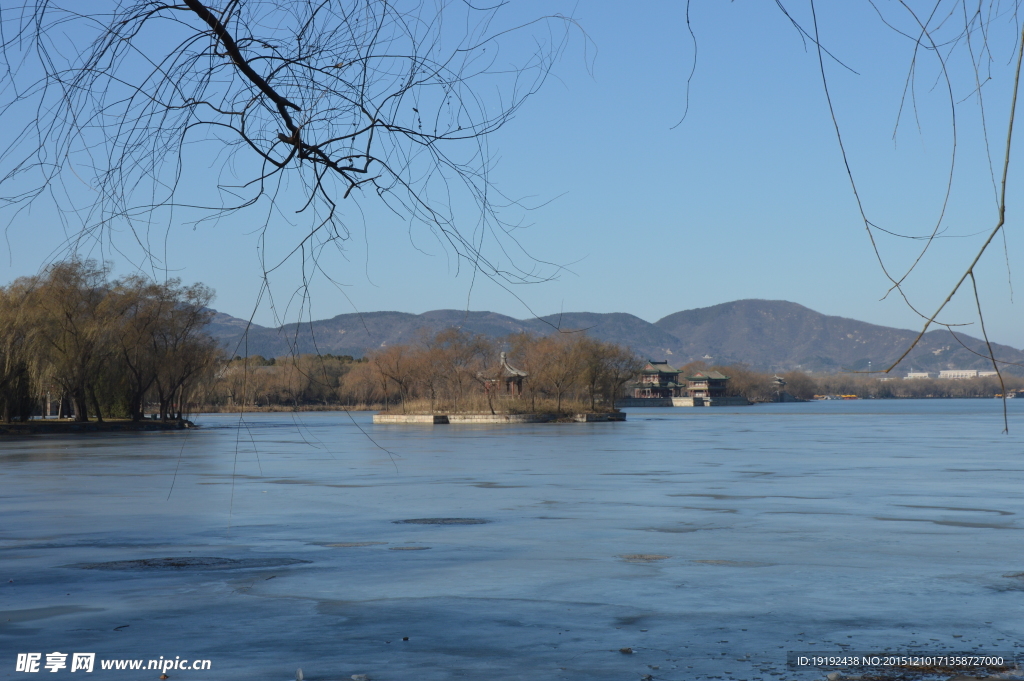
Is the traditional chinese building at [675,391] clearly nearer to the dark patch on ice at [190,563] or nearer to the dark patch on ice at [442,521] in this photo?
the dark patch on ice at [442,521]

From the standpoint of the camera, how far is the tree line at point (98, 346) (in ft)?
157

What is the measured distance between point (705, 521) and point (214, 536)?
6.46 m

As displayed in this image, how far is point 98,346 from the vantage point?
174 feet

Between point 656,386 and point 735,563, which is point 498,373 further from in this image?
point 656,386

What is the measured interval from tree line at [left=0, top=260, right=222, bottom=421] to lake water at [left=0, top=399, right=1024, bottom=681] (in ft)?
92.6

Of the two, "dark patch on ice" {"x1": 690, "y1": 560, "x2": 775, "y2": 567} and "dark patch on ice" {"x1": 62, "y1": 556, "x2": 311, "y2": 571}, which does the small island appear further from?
"dark patch on ice" {"x1": 690, "y1": 560, "x2": 775, "y2": 567}

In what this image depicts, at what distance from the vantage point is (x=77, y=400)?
53594mm

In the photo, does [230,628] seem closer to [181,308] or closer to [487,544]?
[487,544]

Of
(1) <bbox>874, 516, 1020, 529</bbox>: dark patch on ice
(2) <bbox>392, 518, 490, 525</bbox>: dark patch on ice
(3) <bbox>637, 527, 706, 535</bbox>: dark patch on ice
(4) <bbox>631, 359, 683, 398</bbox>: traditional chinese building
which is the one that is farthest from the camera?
(4) <bbox>631, 359, 683, 398</bbox>: traditional chinese building

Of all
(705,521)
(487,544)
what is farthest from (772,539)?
(487,544)

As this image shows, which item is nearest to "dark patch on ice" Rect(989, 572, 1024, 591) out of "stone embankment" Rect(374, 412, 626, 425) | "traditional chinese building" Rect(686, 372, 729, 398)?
"stone embankment" Rect(374, 412, 626, 425)

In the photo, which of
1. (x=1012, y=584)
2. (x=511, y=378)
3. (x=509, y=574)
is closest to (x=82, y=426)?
(x=511, y=378)

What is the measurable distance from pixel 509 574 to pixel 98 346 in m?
48.3

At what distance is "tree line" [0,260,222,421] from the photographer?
1889 inches
